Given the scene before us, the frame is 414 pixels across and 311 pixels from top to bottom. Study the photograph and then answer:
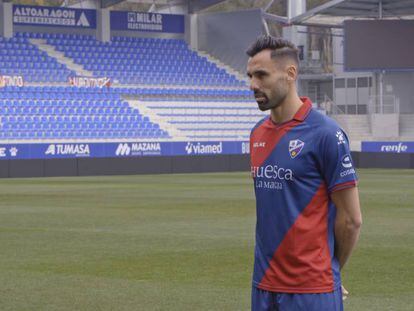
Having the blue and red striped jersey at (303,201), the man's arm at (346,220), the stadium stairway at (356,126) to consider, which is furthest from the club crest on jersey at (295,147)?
the stadium stairway at (356,126)

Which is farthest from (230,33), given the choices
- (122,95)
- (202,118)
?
(122,95)

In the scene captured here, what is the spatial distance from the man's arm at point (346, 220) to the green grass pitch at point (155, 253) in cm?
495

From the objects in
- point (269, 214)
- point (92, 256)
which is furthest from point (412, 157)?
point (269, 214)

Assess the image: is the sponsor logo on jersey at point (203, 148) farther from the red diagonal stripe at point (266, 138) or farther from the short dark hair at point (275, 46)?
the short dark hair at point (275, 46)

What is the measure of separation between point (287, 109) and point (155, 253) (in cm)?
955

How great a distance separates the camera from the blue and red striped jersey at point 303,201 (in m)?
4.95

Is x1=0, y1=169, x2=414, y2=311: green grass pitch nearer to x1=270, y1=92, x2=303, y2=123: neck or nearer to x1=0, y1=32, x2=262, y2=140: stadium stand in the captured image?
x1=270, y1=92, x2=303, y2=123: neck

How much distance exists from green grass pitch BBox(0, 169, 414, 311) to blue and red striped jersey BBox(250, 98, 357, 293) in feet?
16.5

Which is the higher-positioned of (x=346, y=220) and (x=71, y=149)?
(x=346, y=220)

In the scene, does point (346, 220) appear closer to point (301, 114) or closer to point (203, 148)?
point (301, 114)

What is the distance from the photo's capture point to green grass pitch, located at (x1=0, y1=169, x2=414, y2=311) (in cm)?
1062

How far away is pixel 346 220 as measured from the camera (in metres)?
5.07

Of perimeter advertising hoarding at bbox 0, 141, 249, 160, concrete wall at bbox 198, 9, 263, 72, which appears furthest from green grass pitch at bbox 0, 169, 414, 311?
concrete wall at bbox 198, 9, 263, 72

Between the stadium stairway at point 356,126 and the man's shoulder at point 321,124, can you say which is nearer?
the man's shoulder at point 321,124
